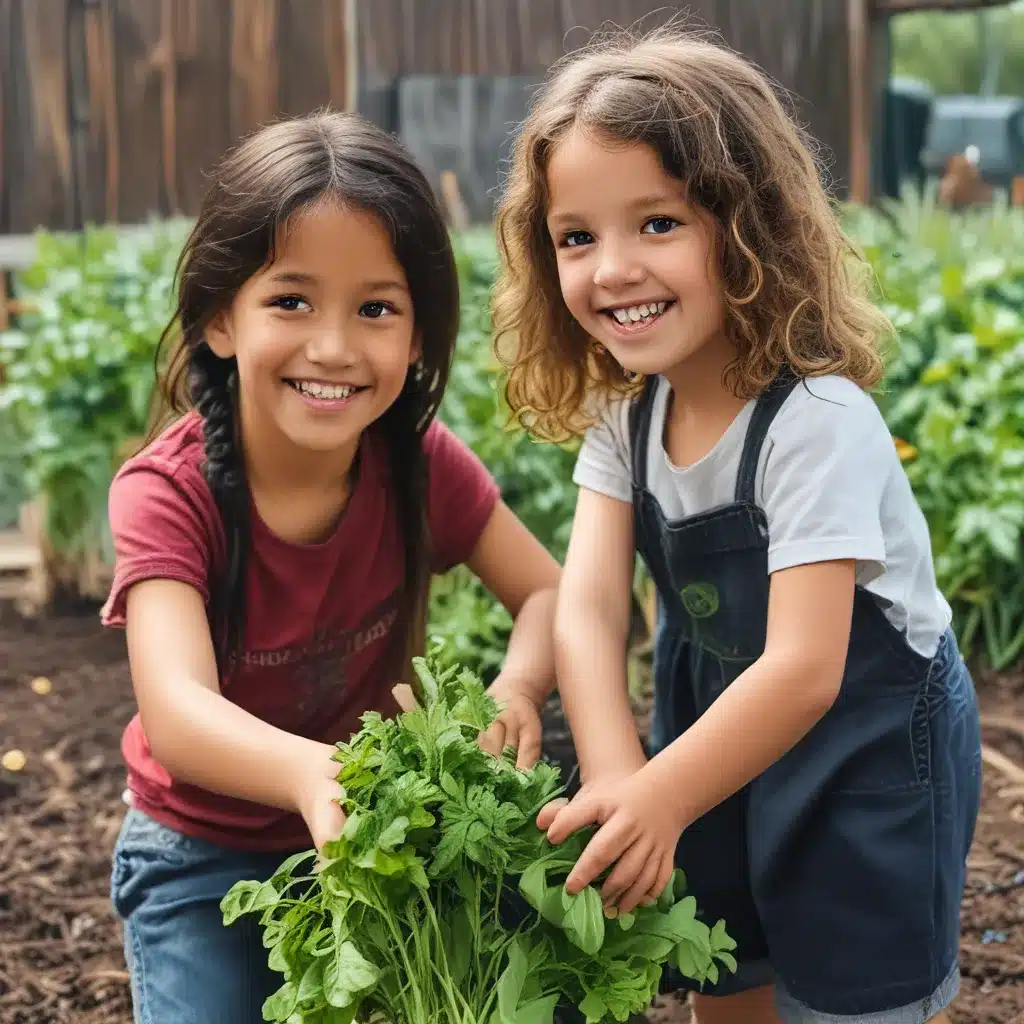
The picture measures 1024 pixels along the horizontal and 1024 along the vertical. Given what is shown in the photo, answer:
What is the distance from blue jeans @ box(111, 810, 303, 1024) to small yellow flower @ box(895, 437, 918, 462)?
2.14m

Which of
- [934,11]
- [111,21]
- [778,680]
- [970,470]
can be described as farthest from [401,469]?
[934,11]

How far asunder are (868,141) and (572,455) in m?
3.08

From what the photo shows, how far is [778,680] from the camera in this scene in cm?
171

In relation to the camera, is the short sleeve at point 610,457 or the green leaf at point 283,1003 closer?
the green leaf at point 283,1003

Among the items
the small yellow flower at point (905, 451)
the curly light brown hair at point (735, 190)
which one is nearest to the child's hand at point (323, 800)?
the curly light brown hair at point (735, 190)

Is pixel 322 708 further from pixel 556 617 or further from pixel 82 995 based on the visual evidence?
pixel 82 995

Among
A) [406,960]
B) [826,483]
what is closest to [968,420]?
[826,483]

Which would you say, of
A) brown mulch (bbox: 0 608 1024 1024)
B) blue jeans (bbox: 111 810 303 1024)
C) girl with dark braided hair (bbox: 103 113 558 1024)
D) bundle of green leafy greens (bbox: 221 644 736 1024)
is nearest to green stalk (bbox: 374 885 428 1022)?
bundle of green leafy greens (bbox: 221 644 736 1024)

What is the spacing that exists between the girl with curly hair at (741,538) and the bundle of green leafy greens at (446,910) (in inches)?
2.2

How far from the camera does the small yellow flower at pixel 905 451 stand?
363 centimetres

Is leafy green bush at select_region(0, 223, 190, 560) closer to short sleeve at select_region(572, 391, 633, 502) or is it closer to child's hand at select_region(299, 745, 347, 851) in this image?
short sleeve at select_region(572, 391, 633, 502)

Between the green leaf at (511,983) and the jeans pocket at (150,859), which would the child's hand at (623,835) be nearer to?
the green leaf at (511,983)

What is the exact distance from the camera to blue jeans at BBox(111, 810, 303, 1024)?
1.98 meters

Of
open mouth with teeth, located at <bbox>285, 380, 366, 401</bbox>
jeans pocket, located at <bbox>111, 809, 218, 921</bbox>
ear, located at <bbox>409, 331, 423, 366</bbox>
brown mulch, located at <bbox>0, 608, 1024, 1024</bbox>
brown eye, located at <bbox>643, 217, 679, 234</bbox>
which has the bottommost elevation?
brown mulch, located at <bbox>0, 608, 1024, 1024</bbox>
